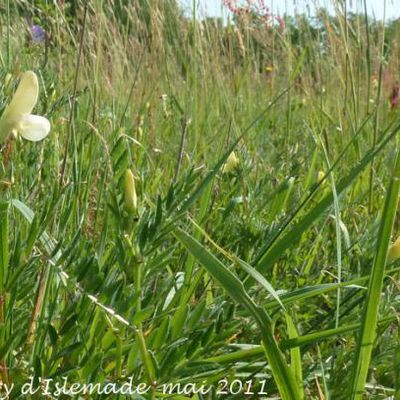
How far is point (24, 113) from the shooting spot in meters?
0.71

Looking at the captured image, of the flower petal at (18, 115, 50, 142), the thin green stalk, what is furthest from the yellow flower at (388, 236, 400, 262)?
the flower petal at (18, 115, 50, 142)

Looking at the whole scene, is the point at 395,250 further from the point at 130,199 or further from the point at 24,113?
the point at 24,113

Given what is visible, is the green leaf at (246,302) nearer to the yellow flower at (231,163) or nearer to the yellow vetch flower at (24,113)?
the yellow vetch flower at (24,113)

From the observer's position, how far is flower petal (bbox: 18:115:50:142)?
28.5 inches

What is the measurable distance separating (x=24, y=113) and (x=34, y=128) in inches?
1.0

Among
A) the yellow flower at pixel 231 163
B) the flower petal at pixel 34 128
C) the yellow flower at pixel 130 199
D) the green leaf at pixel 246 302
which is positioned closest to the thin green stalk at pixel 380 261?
the green leaf at pixel 246 302

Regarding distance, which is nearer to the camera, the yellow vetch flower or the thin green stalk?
the thin green stalk

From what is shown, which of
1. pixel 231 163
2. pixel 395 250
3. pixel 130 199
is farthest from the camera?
pixel 231 163

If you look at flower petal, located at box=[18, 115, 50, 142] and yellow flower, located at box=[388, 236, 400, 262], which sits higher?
flower petal, located at box=[18, 115, 50, 142]

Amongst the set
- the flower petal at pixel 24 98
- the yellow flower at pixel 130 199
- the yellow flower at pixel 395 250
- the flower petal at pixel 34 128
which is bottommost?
the yellow flower at pixel 395 250

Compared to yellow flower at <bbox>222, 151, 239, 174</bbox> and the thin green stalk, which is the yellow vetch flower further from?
yellow flower at <bbox>222, 151, 239, 174</bbox>

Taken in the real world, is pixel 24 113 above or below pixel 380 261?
above

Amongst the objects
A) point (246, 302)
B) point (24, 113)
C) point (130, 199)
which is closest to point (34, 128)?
point (24, 113)

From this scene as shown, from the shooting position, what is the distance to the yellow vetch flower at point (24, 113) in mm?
700
